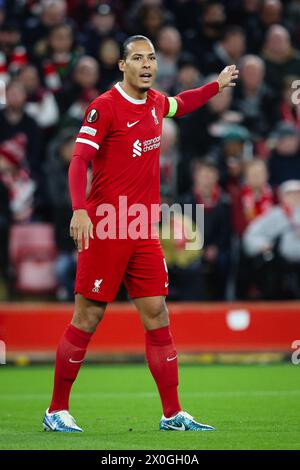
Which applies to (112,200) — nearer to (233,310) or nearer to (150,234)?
(150,234)

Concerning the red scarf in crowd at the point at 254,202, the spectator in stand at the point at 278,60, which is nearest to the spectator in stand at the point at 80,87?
the red scarf in crowd at the point at 254,202

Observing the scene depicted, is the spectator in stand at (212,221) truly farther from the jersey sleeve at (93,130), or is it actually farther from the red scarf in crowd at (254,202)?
the jersey sleeve at (93,130)

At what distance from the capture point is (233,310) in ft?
45.1

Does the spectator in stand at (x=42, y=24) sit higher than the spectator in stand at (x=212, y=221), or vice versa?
the spectator in stand at (x=42, y=24)

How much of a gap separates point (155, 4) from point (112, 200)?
9674 mm

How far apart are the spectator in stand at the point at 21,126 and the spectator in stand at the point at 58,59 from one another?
0.89m

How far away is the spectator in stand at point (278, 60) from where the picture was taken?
54.9 feet

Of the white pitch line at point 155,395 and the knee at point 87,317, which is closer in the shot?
the knee at point 87,317

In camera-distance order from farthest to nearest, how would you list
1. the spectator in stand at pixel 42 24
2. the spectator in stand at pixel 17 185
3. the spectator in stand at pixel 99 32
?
the spectator in stand at pixel 99 32, the spectator in stand at pixel 42 24, the spectator in stand at pixel 17 185

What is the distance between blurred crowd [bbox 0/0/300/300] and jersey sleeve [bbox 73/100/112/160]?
5.90 m

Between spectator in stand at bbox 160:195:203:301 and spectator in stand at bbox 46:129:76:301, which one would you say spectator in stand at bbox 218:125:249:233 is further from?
spectator in stand at bbox 46:129:76:301

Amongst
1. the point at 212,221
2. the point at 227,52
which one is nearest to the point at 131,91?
the point at 212,221

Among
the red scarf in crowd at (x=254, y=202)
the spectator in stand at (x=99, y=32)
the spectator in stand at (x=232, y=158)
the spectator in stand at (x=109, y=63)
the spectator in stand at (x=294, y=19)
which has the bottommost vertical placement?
the red scarf in crowd at (x=254, y=202)

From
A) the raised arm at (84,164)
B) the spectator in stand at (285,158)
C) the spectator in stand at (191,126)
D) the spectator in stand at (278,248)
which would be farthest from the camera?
the spectator in stand at (191,126)
